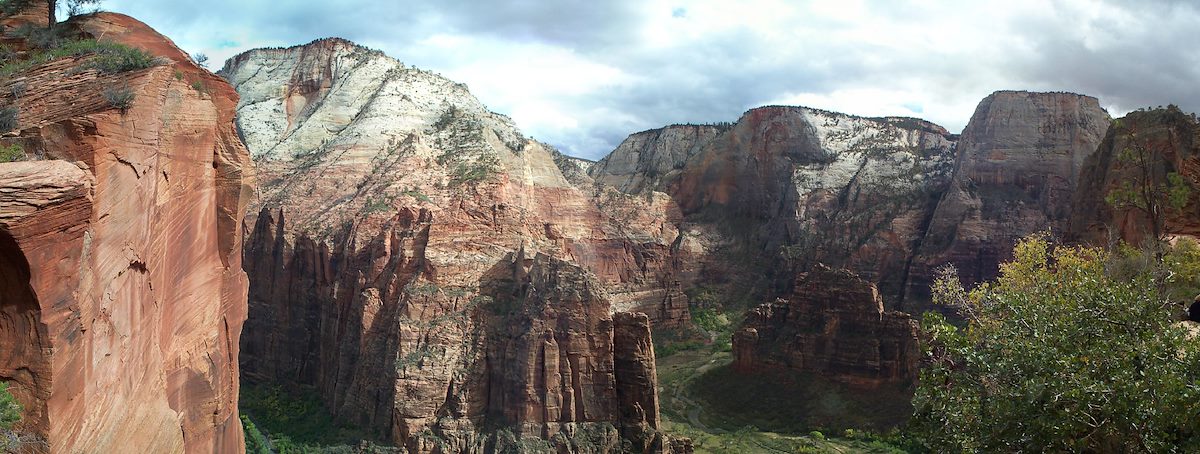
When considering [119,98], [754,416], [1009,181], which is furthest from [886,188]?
[119,98]

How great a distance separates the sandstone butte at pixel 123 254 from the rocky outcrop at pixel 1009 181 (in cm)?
7639

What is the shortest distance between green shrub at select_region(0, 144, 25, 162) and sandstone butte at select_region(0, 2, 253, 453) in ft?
1.12

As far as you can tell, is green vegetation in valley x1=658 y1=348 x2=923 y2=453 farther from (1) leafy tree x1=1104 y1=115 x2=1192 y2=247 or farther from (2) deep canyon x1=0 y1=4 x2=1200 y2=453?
(1) leafy tree x1=1104 y1=115 x2=1192 y2=247

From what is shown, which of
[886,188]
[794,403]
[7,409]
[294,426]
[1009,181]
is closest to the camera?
[7,409]

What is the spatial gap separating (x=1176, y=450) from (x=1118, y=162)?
138ft

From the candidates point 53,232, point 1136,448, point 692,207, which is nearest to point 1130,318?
point 1136,448

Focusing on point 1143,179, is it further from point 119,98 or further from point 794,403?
point 119,98

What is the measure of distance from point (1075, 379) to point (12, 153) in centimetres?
1956

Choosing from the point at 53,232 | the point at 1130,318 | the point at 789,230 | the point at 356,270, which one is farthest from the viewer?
the point at 789,230

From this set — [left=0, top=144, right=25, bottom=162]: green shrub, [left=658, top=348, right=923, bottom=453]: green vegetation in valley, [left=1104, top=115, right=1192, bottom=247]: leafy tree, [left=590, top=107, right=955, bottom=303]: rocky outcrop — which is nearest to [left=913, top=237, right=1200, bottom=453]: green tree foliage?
[left=1104, top=115, right=1192, bottom=247]: leafy tree

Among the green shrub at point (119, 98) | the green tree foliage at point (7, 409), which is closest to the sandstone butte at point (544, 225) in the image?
the green shrub at point (119, 98)

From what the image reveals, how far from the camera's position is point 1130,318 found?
17.2m

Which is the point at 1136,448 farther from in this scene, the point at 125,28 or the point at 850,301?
the point at 850,301

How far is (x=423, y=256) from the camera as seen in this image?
5484 centimetres
